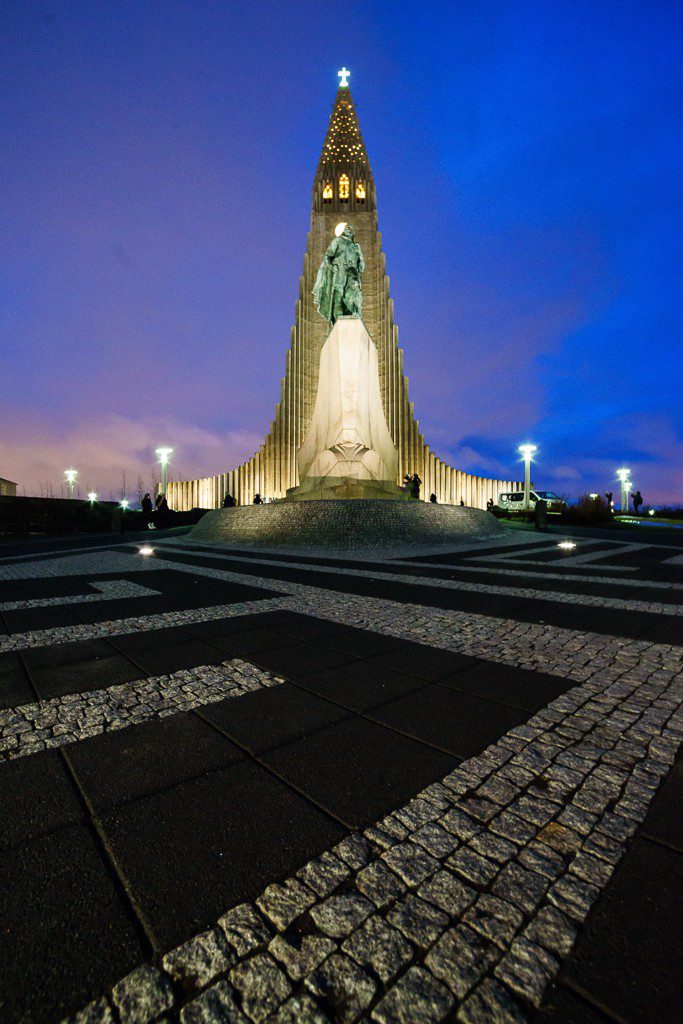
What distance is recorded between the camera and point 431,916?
45.0 inches

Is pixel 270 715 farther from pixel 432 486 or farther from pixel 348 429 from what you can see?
pixel 432 486

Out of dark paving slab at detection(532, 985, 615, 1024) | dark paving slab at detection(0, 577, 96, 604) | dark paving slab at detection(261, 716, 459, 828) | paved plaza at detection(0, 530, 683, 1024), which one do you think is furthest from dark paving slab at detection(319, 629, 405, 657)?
dark paving slab at detection(0, 577, 96, 604)

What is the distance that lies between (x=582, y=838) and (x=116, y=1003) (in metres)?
1.29

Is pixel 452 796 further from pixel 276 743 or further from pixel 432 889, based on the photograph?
pixel 276 743

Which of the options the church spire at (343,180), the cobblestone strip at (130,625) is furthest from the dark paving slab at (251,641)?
the church spire at (343,180)

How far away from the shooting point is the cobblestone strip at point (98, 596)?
4.86m

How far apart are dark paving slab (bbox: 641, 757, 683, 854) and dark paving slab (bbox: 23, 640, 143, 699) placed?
2537 millimetres

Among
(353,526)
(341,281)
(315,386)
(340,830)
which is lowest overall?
(340,830)

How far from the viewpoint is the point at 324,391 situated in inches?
736

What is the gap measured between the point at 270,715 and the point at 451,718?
0.87 metres

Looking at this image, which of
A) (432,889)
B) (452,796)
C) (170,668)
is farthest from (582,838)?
(170,668)

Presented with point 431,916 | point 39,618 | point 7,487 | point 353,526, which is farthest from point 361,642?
point 7,487

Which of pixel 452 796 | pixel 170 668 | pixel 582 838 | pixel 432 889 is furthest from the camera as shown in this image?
pixel 170 668

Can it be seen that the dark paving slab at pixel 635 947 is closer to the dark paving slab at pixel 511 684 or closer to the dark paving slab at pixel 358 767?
the dark paving slab at pixel 358 767
